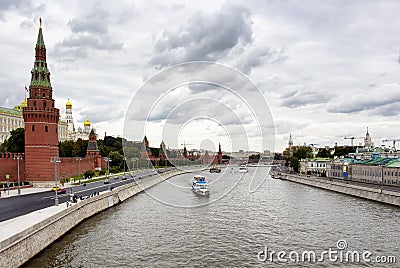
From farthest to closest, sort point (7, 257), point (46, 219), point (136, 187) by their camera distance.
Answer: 1. point (136, 187)
2. point (46, 219)
3. point (7, 257)

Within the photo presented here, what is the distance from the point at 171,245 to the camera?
24125mm

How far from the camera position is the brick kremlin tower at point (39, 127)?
155 feet

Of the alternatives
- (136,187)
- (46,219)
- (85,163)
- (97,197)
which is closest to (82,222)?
(97,197)

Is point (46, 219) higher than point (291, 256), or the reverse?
point (46, 219)

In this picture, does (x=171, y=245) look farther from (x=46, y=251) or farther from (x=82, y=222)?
(x=82, y=222)

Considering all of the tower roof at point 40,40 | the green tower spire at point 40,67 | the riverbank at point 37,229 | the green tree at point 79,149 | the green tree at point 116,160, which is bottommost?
the riverbank at point 37,229

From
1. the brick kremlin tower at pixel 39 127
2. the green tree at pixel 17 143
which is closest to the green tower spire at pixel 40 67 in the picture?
the brick kremlin tower at pixel 39 127

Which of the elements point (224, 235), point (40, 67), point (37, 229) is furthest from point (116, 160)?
point (37, 229)

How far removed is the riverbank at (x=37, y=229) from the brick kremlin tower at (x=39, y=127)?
14.1 meters

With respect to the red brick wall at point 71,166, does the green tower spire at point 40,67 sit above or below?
above

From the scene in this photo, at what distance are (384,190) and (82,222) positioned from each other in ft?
102

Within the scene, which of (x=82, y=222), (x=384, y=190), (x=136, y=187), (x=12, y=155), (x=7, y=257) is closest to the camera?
(x=7, y=257)

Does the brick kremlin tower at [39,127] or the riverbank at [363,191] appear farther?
the brick kremlin tower at [39,127]

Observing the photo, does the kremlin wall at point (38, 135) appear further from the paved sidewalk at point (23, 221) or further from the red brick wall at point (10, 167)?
the paved sidewalk at point (23, 221)
